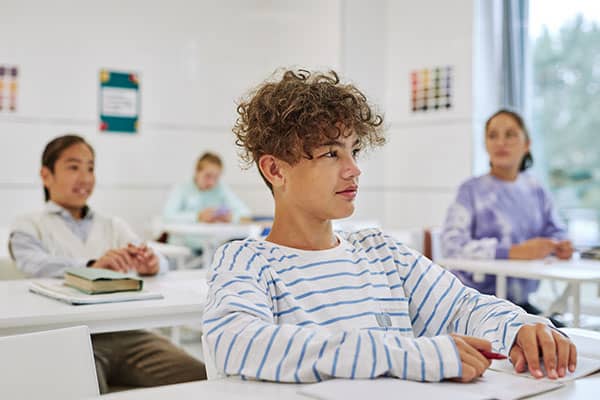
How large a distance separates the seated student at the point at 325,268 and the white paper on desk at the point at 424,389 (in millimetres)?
60

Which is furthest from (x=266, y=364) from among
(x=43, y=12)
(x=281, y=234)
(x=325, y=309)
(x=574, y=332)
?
(x=43, y=12)

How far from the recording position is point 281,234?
161 centimetres

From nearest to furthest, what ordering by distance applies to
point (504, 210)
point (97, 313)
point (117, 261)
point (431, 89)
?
point (97, 313)
point (117, 261)
point (504, 210)
point (431, 89)

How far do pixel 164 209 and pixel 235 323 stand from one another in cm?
535

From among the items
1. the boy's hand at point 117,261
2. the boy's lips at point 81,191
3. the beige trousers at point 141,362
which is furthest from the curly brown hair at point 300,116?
the boy's lips at point 81,191

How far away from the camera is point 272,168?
1.60 meters

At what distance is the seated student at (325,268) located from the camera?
133cm

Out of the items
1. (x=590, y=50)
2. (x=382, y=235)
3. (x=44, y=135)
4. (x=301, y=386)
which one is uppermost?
(x=590, y=50)

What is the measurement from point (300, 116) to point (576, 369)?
0.68 meters

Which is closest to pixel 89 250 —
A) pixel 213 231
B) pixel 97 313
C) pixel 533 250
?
pixel 97 313

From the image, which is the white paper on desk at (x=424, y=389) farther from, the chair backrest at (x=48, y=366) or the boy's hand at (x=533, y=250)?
the boy's hand at (x=533, y=250)

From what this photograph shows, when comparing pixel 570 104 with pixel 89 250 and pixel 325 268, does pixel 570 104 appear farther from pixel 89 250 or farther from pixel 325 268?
pixel 325 268

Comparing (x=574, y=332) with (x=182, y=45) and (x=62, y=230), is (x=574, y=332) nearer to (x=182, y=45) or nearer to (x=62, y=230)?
(x=62, y=230)

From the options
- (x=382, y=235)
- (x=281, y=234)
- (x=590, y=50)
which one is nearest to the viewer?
(x=281, y=234)
